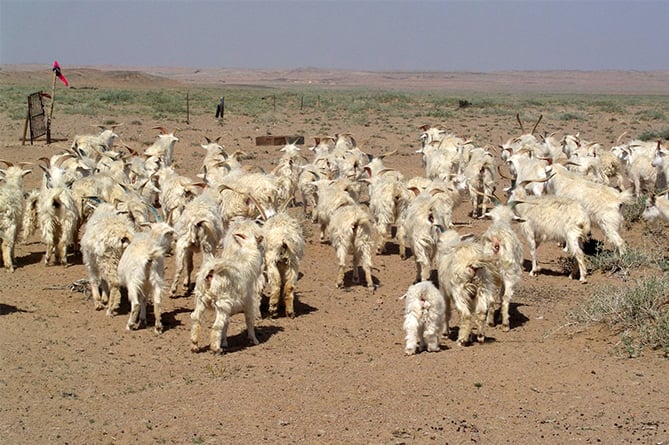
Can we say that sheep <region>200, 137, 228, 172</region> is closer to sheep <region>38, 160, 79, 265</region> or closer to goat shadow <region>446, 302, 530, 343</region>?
sheep <region>38, 160, 79, 265</region>

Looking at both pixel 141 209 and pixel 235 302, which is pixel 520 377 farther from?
pixel 141 209

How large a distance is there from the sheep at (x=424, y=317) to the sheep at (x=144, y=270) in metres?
3.23

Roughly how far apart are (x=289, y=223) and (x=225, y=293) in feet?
6.91

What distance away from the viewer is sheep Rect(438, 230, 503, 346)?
29.4ft

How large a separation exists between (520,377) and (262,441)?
9.52ft

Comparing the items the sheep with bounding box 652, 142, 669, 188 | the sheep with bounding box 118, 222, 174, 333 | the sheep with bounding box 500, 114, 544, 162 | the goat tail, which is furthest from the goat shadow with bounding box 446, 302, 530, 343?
the sheep with bounding box 652, 142, 669, 188

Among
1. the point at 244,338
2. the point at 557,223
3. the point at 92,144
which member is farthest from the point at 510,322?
the point at 92,144

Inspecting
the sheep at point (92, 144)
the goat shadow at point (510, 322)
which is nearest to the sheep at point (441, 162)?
the goat shadow at point (510, 322)

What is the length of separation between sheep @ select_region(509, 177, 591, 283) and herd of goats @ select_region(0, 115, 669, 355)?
0.07ft

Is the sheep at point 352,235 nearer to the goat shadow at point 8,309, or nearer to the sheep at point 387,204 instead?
the sheep at point 387,204

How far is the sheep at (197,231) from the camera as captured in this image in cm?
1098

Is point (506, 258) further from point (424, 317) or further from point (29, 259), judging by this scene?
Answer: point (29, 259)

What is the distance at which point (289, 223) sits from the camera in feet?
34.7

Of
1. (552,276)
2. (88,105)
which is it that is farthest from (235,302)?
(88,105)
